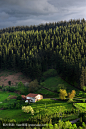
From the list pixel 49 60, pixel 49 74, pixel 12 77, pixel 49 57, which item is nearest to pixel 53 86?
pixel 49 74

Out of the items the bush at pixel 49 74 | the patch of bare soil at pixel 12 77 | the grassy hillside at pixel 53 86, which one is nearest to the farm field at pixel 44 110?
the grassy hillside at pixel 53 86

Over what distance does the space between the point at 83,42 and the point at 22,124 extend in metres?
81.3

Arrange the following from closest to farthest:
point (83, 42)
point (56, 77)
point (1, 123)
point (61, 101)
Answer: point (1, 123) < point (61, 101) < point (56, 77) < point (83, 42)

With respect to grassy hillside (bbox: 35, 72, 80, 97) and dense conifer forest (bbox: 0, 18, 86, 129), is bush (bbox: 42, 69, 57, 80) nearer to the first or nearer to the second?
dense conifer forest (bbox: 0, 18, 86, 129)

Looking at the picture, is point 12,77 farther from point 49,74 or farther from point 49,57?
point 49,57

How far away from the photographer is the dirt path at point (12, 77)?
263ft

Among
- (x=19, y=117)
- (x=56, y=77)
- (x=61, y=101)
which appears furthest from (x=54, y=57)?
(x=19, y=117)

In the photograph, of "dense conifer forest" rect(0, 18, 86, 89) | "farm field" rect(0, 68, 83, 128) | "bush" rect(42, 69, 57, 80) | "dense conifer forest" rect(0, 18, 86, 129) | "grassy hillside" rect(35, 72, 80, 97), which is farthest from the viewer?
"bush" rect(42, 69, 57, 80)

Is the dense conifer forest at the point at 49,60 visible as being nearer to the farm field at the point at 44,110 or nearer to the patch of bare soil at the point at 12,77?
the farm field at the point at 44,110

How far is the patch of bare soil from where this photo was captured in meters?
80.2

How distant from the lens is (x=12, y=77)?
85.1m

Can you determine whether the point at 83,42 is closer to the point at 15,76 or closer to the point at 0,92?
the point at 15,76

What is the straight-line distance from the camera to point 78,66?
68.8 m

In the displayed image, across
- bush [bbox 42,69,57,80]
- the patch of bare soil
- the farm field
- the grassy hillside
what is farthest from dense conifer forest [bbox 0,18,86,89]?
the farm field
